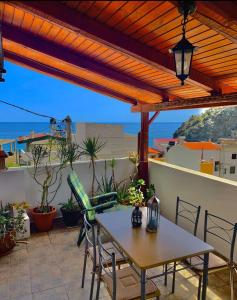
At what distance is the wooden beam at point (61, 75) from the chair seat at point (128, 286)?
3424 mm

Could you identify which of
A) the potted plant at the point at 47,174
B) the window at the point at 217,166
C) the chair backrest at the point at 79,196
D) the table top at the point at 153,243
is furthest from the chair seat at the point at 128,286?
the window at the point at 217,166

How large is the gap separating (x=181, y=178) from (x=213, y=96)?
1.48 meters

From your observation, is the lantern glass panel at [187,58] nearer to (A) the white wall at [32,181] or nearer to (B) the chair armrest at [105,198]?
(B) the chair armrest at [105,198]

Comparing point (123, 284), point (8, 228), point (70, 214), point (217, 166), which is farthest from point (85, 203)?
point (217, 166)

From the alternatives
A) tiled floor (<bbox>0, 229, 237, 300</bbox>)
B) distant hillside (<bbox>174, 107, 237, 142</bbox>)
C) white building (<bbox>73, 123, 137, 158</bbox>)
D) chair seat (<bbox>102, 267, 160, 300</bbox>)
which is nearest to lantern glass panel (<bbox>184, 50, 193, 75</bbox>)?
chair seat (<bbox>102, 267, 160, 300</bbox>)

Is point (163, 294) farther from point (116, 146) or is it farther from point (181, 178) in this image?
point (116, 146)

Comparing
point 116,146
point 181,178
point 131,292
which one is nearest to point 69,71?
point 181,178

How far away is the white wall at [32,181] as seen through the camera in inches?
160

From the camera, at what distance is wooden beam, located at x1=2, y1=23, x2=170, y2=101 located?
2998 mm

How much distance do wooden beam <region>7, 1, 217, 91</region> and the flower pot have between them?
9.24 ft

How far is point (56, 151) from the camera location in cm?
450

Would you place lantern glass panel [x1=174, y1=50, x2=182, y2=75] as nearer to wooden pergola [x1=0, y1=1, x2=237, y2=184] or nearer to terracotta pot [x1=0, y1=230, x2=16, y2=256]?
wooden pergola [x1=0, y1=1, x2=237, y2=184]

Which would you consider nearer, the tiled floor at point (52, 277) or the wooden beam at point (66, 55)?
the tiled floor at point (52, 277)

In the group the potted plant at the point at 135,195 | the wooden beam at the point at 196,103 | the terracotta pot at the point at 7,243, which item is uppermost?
the wooden beam at the point at 196,103
